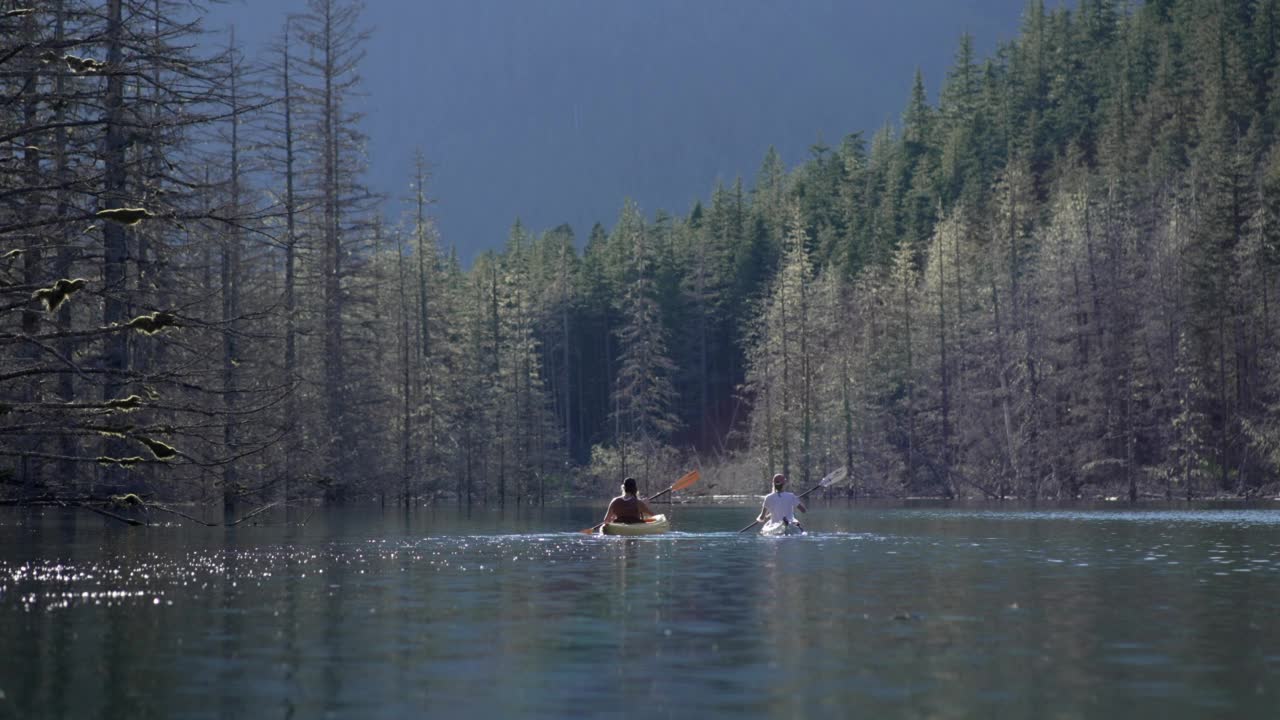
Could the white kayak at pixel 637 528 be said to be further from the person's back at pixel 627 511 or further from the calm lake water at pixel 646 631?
the calm lake water at pixel 646 631

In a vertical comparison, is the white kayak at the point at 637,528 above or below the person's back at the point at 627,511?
below

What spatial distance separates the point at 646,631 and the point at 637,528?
1776 centimetres

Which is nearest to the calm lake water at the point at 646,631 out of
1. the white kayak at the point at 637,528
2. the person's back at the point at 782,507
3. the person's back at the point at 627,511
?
the white kayak at the point at 637,528

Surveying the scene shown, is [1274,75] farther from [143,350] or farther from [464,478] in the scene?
[143,350]

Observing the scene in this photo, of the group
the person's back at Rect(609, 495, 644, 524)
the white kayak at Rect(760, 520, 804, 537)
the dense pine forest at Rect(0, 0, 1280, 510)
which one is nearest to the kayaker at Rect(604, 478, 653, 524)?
the person's back at Rect(609, 495, 644, 524)

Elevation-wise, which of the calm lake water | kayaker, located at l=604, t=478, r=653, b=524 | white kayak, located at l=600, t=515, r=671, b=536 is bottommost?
the calm lake water

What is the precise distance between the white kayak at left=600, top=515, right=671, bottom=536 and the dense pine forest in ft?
34.9

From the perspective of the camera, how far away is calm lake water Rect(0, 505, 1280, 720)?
9898 millimetres

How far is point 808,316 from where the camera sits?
82.6 metres

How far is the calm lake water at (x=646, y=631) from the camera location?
9.90m

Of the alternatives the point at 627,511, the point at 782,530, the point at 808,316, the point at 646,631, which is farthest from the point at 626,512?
the point at 808,316

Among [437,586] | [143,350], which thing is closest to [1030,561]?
[437,586]

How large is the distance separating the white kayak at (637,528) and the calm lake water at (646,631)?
3268 millimetres

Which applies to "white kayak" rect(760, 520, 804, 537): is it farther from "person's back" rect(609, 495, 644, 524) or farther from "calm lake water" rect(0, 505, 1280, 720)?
"calm lake water" rect(0, 505, 1280, 720)
